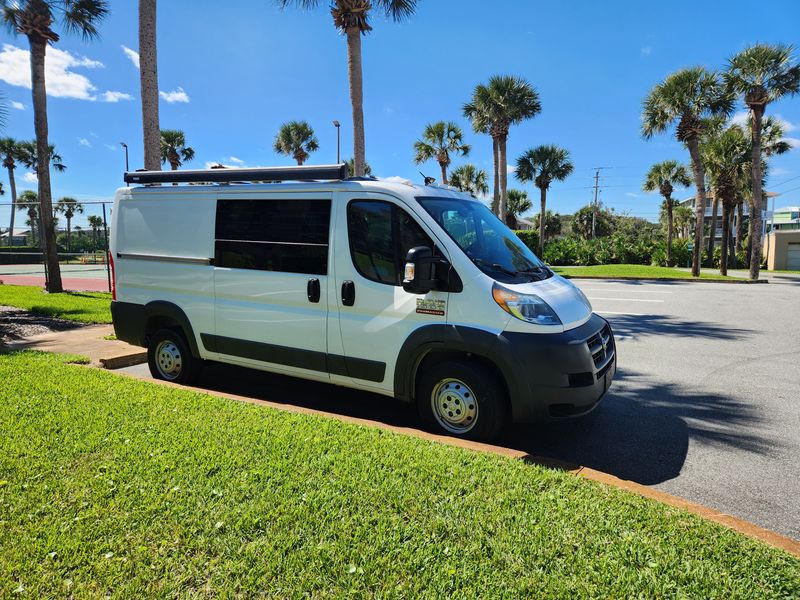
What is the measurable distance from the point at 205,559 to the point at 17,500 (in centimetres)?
140

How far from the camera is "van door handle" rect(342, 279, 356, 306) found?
4.20 metres

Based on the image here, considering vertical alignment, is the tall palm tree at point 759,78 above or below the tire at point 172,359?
above

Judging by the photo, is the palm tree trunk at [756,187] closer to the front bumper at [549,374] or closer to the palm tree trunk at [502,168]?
the palm tree trunk at [502,168]

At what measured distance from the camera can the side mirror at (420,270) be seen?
12.1 ft

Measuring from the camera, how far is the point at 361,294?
417 centimetres

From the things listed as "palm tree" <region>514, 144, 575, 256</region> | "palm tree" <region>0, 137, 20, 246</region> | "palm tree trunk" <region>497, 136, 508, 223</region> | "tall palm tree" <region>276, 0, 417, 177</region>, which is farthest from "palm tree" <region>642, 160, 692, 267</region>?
"palm tree" <region>0, 137, 20, 246</region>

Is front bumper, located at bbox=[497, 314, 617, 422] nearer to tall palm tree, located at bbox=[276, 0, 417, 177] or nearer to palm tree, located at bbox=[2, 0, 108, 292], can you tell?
tall palm tree, located at bbox=[276, 0, 417, 177]

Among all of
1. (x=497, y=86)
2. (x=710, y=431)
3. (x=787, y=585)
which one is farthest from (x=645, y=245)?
(x=787, y=585)

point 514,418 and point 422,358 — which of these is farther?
point 422,358

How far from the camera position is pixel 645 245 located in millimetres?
36312

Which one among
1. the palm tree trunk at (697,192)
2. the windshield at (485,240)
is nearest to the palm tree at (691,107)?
the palm tree trunk at (697,192)

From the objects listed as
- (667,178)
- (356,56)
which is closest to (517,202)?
(667,178)

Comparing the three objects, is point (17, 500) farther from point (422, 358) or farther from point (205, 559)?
point (422, 358)

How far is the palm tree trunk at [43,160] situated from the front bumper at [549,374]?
15.0 m
